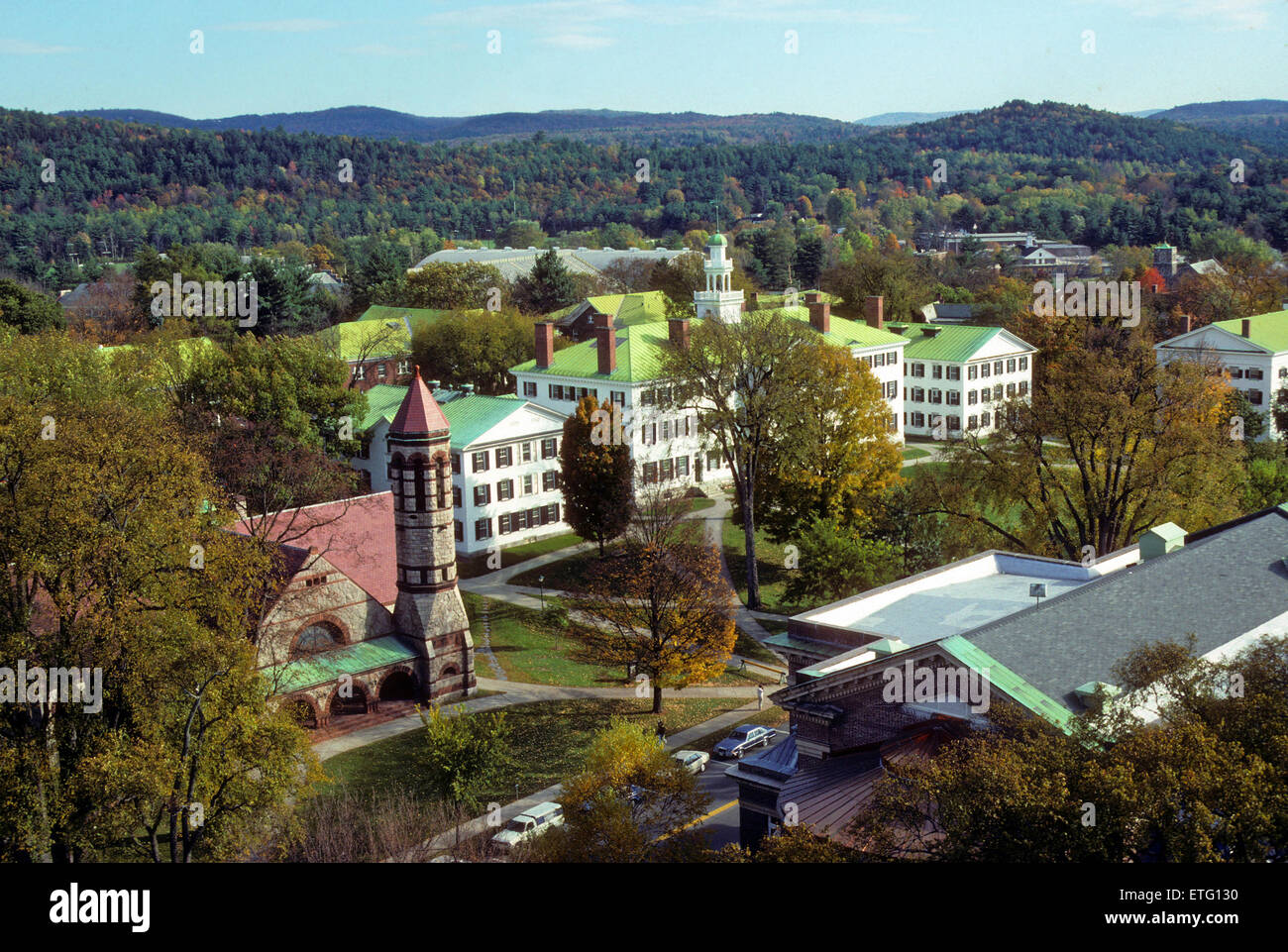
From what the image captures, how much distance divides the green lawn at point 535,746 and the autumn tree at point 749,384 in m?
12.1

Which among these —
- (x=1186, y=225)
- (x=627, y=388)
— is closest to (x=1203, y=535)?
(x=627, y=388)

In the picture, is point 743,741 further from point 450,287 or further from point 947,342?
point 450,287

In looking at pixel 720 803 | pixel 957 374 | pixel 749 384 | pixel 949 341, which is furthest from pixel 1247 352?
pixel 720 803

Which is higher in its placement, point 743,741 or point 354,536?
point 354,536

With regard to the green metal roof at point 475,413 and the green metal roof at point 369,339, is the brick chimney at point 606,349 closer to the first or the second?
the green metal roof at point 475,413

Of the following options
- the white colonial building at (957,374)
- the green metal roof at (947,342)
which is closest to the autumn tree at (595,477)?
the white colonial building at (957,374)

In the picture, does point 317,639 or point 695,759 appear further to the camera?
point 317,639

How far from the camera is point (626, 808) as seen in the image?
2572 centimetres

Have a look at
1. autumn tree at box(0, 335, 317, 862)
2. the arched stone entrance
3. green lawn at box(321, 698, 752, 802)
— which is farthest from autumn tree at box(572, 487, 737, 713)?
autumn tree at box(0, 335, 317, 862)

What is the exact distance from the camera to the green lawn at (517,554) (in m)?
57.0

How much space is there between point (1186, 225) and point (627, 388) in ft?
441

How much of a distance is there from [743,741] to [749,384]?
20563 millimetres

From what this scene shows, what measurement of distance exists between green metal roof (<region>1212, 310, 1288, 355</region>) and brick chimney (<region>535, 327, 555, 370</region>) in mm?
43788
